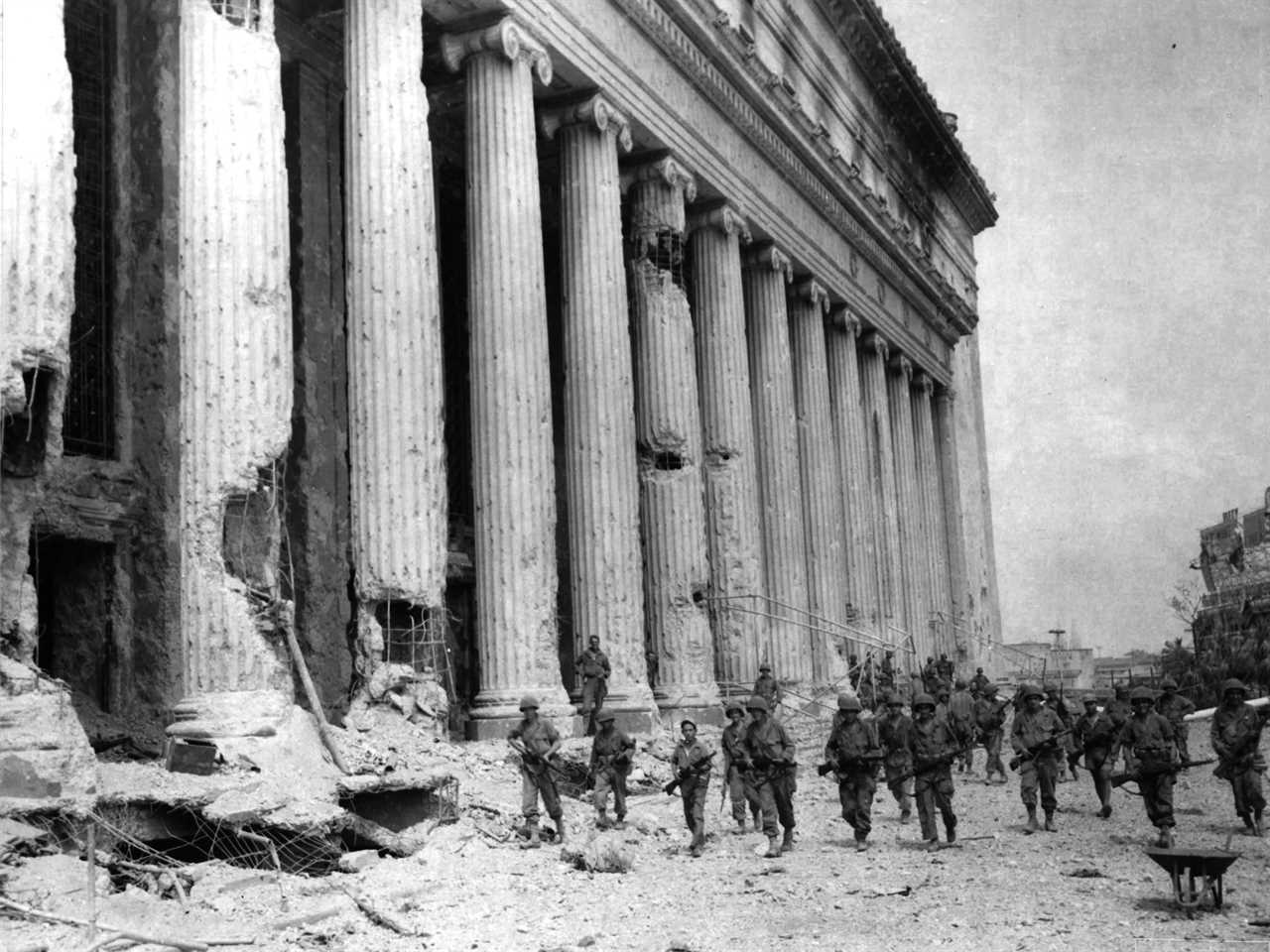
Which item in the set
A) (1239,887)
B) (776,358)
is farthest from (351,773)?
(776,358)

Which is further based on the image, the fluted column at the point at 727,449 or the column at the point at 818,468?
the column at the point at 818,468

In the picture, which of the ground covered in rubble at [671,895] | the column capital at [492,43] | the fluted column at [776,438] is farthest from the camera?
the fluted column at [776,438]

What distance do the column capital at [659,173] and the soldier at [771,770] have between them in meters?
12.1

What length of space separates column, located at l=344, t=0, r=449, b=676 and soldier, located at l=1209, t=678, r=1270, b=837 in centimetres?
859

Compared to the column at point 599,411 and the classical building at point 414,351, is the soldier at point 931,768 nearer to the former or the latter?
the classical building at point 414,351

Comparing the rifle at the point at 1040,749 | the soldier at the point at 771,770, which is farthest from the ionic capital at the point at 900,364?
the soldier at the point at 771,770

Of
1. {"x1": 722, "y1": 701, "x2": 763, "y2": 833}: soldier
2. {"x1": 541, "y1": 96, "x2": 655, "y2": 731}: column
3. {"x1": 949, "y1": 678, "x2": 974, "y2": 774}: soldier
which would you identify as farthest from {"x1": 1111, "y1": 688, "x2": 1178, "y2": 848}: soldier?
{"x1": 541, "y1": 96, "x2": 655, "y2": 731}: column

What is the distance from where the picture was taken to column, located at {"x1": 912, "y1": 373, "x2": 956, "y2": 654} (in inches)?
1564

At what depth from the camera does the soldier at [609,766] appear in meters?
14.5

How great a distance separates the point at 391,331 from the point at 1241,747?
10202 mm

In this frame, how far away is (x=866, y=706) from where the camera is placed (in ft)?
95.7

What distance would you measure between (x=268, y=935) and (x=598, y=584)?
11182 mm

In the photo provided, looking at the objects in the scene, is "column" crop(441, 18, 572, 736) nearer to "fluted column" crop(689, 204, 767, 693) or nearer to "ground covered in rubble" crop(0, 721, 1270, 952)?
"ground covered in rubble" crop(0, 721, 1270, 952)

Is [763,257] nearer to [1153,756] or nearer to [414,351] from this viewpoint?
[414,351]
